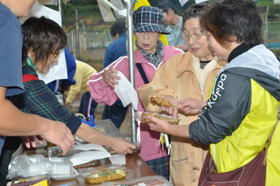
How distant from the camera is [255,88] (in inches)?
55.1

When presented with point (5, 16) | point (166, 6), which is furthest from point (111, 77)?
point (166, 6)

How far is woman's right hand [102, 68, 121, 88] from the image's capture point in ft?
7.84

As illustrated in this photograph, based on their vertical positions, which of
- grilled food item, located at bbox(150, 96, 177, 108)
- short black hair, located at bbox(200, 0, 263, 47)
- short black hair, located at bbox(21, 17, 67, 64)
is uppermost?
short black hair, located at bbox(200, 0, 263, 47)

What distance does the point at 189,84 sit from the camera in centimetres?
219

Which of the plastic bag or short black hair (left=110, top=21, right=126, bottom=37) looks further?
short black hair (left=110, top=21, right=126, bottom=37)

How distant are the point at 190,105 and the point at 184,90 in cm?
21

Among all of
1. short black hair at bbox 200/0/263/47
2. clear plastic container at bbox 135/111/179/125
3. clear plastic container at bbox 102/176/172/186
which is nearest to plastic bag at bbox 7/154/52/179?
clear plastic container at bbox 102/176/172/186

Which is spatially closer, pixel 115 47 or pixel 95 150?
pixel 95 150

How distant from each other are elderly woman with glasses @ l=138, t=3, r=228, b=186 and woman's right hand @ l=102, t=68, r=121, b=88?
247 millimetres

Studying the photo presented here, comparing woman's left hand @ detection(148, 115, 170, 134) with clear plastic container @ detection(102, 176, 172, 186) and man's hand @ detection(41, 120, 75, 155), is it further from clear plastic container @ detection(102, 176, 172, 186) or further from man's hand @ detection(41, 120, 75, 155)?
man's hand @ detection(41, 120, 75, 155)

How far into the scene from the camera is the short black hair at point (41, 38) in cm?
197

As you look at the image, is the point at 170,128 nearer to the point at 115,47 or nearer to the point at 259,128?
the point at 259,128

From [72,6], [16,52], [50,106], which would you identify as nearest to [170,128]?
[50,106]

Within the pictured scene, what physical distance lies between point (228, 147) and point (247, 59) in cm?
41
